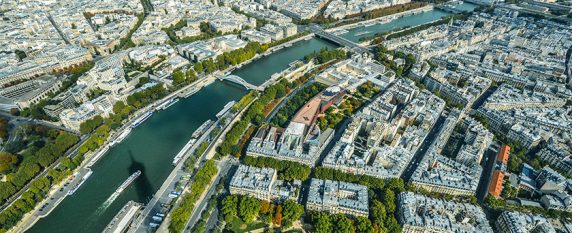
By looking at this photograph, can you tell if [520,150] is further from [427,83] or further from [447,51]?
[447,51]

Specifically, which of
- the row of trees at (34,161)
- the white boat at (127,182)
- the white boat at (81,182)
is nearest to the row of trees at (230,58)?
the row of trees at (34,161)

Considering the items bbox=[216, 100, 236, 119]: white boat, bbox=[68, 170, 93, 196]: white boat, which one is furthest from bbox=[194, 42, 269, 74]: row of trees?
bbox=[68, 170, 93, 196]: white boat

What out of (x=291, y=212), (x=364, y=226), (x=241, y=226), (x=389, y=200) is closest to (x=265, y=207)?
(x=291, y=212)

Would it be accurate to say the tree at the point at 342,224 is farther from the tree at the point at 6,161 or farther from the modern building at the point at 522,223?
the tree at the point at 6,161

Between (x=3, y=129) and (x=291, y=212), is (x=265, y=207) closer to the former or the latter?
(x=291, y=212)

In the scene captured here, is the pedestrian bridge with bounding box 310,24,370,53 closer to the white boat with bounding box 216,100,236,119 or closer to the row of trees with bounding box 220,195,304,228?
the white boat with bounding box 216,100,236,119

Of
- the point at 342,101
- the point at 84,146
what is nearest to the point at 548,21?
the point at 342,101
